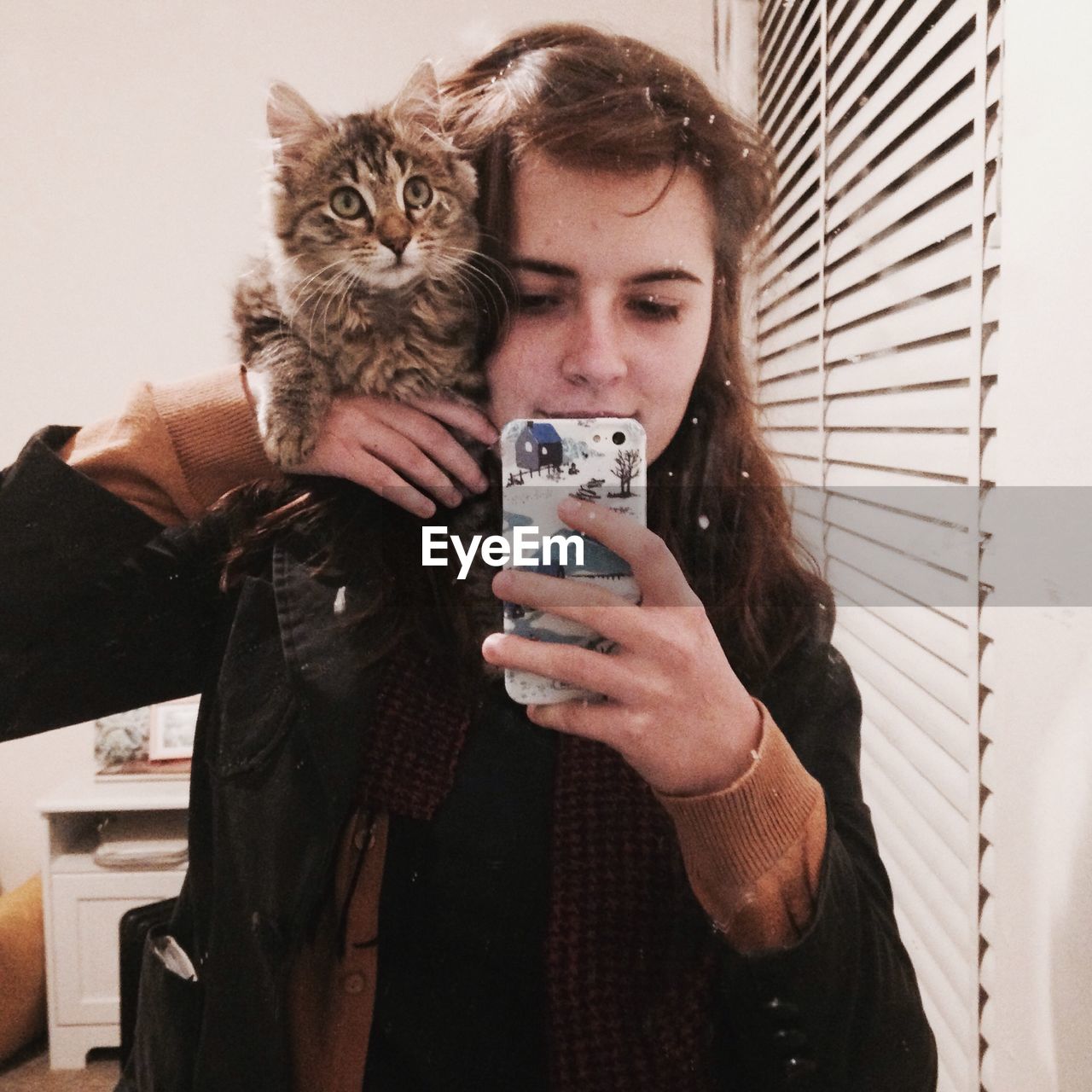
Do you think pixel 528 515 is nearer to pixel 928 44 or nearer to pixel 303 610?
pixel 303 610

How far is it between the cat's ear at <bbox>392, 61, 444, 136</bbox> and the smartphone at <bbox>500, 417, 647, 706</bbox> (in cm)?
19

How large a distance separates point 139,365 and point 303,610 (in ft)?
0.64

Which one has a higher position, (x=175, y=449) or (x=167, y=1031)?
(x=175, y=449)

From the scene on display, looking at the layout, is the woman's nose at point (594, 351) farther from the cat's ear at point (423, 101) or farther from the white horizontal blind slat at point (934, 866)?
the white horizontal blind slat at point (934, 866)

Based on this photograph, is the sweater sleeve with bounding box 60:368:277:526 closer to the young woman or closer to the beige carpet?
the young woman

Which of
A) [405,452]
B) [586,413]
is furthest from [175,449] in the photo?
[586,413]

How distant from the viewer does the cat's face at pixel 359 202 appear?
455 millimetres

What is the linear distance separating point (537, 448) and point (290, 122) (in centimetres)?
26

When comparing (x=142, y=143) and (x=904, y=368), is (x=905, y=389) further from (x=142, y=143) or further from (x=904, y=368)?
(x=142, y=143)

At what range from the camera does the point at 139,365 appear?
495 millimetres

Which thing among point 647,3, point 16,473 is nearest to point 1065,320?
point 647,3

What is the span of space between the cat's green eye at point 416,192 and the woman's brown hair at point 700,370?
3cm

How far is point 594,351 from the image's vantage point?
412 millimetres

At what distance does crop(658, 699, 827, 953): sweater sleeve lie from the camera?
35 cm
